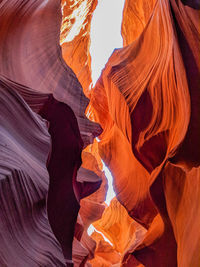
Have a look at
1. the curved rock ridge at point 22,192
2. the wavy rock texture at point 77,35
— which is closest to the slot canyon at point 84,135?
the curved rock ridge at point 22,192

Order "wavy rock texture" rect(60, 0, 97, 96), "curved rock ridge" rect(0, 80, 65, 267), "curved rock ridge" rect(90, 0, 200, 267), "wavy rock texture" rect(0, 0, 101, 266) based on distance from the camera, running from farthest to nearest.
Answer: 1. "wavy rock texture" rect(60, 0, 97, 96)
2. "curved rock ridge" rect(90, 0, 200, 267)
3. "wavy rock texture" rect(0, 0, 101, 266)
4. "curved rock ridge" rect(0, 80, 65, 267)

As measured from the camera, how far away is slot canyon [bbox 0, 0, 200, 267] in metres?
1.00

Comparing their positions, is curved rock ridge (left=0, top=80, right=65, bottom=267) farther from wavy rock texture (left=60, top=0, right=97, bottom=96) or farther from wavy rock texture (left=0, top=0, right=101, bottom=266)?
wavy rock texture (left=60, top=0, right=97, bottom=96)

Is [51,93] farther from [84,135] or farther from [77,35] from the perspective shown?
[77,35]

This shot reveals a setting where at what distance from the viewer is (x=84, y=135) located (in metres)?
2.21

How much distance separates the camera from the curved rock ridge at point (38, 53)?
1759 millimetres

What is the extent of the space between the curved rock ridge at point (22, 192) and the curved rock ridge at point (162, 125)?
0.74m

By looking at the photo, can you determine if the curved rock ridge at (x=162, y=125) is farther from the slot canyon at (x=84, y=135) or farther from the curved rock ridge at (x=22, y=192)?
the curved rock ridge at (x=22, y=192)

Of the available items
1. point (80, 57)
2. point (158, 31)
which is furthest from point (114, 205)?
point (158, 31)

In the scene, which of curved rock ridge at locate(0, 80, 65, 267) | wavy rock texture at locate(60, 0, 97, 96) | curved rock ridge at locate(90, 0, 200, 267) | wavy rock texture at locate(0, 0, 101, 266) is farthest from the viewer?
wavy rock texture at locate(60, 0, 97, 96)

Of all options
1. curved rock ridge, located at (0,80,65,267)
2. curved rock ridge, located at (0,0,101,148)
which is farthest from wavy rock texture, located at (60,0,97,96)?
curved rock ridge, located at (0,80,65,267)

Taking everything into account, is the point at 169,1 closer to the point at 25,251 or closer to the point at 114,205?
the point at 25,251

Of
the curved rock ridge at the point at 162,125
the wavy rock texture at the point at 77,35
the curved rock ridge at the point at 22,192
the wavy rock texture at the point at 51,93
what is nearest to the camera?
the curved rock ridge at the point at 22,192

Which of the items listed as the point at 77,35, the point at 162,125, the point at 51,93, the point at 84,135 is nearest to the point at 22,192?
the point at 51,93
